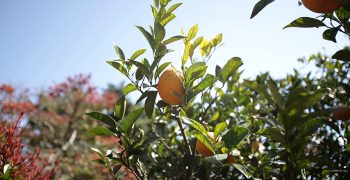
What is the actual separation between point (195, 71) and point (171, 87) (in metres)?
0.12

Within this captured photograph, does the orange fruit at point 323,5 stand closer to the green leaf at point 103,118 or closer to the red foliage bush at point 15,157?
the green leaf at point 103,118

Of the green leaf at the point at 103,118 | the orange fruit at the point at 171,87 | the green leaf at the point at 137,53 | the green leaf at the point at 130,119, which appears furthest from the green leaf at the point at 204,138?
the green leaf at the point at 137,53

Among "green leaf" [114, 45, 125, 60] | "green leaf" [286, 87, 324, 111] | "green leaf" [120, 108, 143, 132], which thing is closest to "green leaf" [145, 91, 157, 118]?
"green leaf" [120, 108, 143, 132]

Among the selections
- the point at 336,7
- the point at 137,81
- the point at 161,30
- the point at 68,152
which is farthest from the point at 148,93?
the point at 68,152

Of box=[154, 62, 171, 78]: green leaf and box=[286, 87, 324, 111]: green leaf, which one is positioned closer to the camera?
box=[286, 87, 324, 111]: green leaf

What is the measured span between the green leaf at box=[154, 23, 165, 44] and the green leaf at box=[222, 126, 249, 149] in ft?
1.64

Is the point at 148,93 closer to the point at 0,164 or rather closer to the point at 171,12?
the point at 171,12

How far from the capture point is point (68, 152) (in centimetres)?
856

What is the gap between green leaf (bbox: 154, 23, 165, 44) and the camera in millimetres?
1190

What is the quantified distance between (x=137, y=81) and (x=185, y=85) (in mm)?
240

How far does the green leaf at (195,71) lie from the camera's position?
1.15m

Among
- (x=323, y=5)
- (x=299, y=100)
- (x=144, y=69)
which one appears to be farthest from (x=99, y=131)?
(x=323, y=5)

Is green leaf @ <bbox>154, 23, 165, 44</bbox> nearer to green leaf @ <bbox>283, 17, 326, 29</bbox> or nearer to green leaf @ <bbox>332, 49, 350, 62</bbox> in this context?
green leaf @ <bbox>283, 17, 326, 29</bbox>

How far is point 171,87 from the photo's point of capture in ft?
3.78
